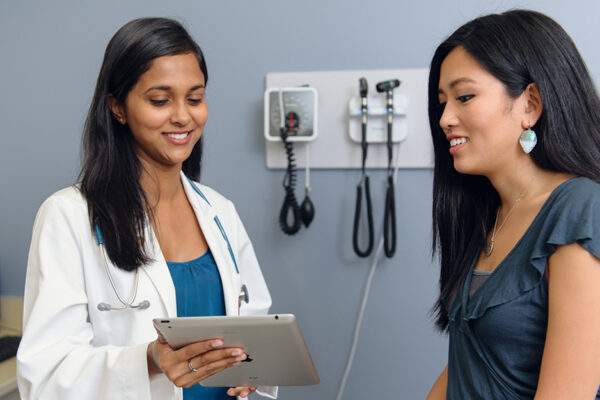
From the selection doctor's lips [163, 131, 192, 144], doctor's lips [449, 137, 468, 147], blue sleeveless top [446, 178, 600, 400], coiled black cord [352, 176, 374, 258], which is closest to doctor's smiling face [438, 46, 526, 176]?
doctor's lips [449, 137, 468, 147]

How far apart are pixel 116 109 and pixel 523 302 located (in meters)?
0.91

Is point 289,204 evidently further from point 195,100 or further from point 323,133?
point 195,100

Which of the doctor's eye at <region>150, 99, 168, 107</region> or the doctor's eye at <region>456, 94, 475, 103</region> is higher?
the doctor's eye at <region>456, 94, 475, 103</region>

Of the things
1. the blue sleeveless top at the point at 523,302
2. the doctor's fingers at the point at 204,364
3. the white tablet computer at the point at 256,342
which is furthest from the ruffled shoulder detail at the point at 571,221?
the doctor's fingers at the point at 204,364

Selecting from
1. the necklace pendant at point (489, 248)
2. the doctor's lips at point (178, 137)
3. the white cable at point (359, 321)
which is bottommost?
the white cable at point (359, 321)

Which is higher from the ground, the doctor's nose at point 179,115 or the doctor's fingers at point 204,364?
the doctor's nose at point 179,115

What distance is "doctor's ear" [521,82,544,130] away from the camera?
0.95m

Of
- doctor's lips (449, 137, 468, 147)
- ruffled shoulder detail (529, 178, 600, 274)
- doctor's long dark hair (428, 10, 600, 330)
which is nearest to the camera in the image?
ruffled shoulder detail (529, 178, 600, 274)

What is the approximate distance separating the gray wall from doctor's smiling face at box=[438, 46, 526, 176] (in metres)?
0.72

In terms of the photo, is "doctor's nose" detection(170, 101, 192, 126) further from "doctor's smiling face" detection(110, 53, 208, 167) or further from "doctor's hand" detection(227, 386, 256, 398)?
"doctor's hand" detection(227, 386, 256, 398)

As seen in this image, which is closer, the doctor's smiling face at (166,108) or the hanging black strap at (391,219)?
the doctor's smiling face at (166,108)

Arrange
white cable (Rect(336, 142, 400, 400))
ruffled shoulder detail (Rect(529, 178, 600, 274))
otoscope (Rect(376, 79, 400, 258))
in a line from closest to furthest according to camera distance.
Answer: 1. ruffled shoulder detail (Rect(529, 178, 600, 274))
2. otoscope (Rect(376, 79, 400, 258))
3. white cable (Rect(336, 142, 400, 400))

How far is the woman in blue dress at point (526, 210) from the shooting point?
0.81m

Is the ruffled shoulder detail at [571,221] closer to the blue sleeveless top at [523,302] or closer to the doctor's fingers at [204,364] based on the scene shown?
the blue sleeveless top at [523,302]
